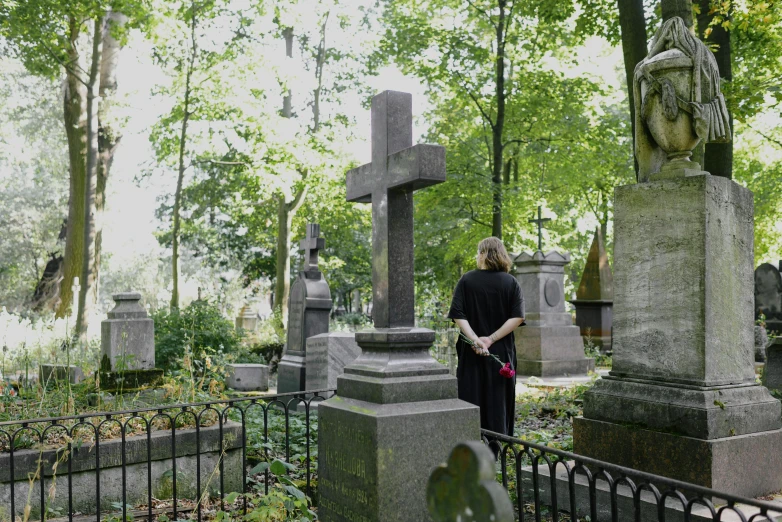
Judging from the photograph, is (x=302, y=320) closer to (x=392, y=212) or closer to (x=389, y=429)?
(x=392, y=212)

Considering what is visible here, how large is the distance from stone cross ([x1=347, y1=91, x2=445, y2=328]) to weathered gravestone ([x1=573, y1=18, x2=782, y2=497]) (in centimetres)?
176

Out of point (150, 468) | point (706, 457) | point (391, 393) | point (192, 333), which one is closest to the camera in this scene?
point (391, 393)

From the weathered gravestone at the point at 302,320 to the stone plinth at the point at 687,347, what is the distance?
6178mm

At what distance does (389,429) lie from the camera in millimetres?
3996

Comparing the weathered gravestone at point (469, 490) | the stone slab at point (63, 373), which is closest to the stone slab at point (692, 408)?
the weathered gravestone at point (469, 490)

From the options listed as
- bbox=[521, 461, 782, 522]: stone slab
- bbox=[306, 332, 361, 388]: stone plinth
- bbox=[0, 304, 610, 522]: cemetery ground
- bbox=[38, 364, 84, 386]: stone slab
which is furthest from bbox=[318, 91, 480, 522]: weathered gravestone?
bbox=[38, 364, 84, 386]: stone slab

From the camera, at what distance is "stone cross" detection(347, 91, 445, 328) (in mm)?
4449

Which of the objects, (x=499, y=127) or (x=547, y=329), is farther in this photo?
(x=499, y=127)

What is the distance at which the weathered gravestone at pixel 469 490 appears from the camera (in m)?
1.80

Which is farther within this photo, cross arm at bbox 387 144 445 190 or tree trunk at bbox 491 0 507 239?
tree trunk at bbox 491 0 507 239

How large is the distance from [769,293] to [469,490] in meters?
17.5

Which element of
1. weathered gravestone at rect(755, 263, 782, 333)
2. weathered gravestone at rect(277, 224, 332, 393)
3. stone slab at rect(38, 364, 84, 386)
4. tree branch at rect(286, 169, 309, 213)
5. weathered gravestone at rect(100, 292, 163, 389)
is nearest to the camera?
weathered gravestone at rect(100, 292, 163, 389)

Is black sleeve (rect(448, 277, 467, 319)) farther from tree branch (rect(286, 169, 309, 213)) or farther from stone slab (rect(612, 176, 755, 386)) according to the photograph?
tree branch (rect(286, 169, 309, 213))

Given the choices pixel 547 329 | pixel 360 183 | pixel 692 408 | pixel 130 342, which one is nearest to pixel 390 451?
pixel 360 183
